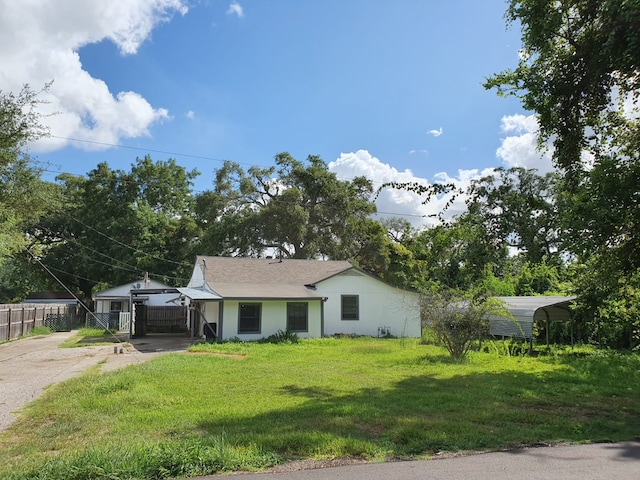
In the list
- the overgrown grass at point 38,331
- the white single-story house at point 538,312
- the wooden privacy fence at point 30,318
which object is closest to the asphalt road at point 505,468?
the white single-story house at point 538,312

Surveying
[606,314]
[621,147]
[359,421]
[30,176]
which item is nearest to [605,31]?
[621,147]

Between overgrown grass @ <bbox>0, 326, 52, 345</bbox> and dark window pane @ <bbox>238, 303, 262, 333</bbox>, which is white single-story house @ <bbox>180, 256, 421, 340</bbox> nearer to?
dark window pane @ <bbox>238, 303, 262, 333</bbox>

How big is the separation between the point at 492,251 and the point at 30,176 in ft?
61.9

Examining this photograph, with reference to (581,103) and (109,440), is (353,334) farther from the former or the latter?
(109,440)

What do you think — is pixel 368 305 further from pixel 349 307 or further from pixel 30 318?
pixel 30 318

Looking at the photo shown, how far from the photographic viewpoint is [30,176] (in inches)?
778

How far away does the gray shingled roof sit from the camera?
21.3m

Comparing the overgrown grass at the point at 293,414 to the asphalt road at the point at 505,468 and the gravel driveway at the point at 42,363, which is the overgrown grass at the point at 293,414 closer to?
the asphalt road at the point at 505,468

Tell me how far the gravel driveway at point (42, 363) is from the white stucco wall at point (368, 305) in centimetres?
750

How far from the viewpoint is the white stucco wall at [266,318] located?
66.3 ft

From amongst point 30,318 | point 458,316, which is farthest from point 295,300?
point 30,318

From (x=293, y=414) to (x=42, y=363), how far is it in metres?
11.1

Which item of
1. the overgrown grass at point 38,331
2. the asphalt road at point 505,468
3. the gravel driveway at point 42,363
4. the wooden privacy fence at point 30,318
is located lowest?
the gravel driveway at point 42,363

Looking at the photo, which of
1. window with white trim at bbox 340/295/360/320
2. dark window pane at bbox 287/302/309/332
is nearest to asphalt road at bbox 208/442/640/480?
dark window pane at bbox 287/302/309/332
